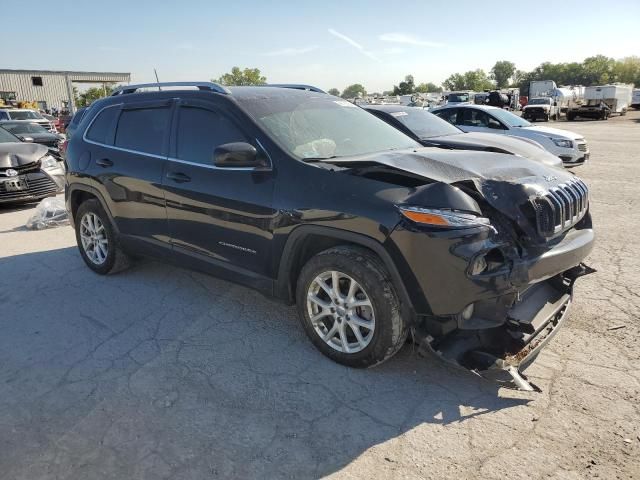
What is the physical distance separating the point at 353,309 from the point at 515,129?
10.0 meters

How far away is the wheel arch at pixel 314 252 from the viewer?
289cm

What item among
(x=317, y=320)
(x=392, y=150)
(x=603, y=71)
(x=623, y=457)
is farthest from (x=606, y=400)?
(x=603, y=71)

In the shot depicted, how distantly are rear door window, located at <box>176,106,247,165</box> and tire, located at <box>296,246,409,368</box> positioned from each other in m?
1.20

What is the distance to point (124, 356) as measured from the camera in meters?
3.49

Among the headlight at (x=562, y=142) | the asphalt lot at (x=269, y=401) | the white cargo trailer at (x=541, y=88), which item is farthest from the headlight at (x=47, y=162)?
the white cargo trailer at (x=541, y=88)

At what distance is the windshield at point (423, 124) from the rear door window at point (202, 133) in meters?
5.11

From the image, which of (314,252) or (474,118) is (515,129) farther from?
(314,252)

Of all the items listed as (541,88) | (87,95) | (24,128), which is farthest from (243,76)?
(24,128)

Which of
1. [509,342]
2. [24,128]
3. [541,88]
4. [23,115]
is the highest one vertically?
[541,88]

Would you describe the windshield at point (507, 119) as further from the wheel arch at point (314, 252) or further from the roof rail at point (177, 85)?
the wheel arch at point (314, 252)

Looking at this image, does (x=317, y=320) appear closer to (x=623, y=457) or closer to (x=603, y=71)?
(x=623, y=457)

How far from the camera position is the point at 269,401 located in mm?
2939

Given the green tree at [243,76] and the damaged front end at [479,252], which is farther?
the green tree at [243,76]

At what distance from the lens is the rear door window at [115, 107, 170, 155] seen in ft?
13.9
